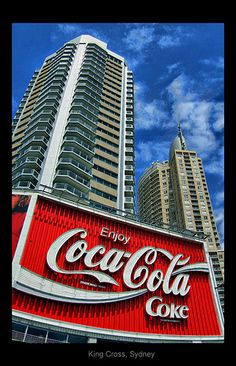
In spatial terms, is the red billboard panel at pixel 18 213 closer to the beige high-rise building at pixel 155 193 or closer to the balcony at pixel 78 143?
the balcony at pixel 78 143

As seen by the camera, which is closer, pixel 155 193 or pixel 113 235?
pixel 113 235

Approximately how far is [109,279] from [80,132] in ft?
105

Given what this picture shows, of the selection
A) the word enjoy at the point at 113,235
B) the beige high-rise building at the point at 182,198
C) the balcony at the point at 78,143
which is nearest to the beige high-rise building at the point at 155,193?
the beige high-rise building at the point at 182,198

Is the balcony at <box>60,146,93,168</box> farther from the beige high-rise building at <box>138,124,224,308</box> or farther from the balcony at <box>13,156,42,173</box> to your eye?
the beige high-rise building at <box>138,124,224,308</box>

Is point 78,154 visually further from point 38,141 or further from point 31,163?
point 31,163

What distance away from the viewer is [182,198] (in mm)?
94125

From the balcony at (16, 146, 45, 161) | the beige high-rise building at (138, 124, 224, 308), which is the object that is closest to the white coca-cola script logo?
the balcony at (16, 146, 45, 161)

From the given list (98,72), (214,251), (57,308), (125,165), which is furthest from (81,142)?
(214,251)

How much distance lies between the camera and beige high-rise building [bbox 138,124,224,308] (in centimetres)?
8544

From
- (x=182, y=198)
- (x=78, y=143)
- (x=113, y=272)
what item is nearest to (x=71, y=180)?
(x=78, y=143)

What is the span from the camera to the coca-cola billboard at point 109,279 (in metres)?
12.2

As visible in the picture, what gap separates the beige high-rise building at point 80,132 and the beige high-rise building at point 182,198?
47.6 metres

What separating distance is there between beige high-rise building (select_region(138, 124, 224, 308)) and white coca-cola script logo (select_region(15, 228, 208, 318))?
67.7 metres
